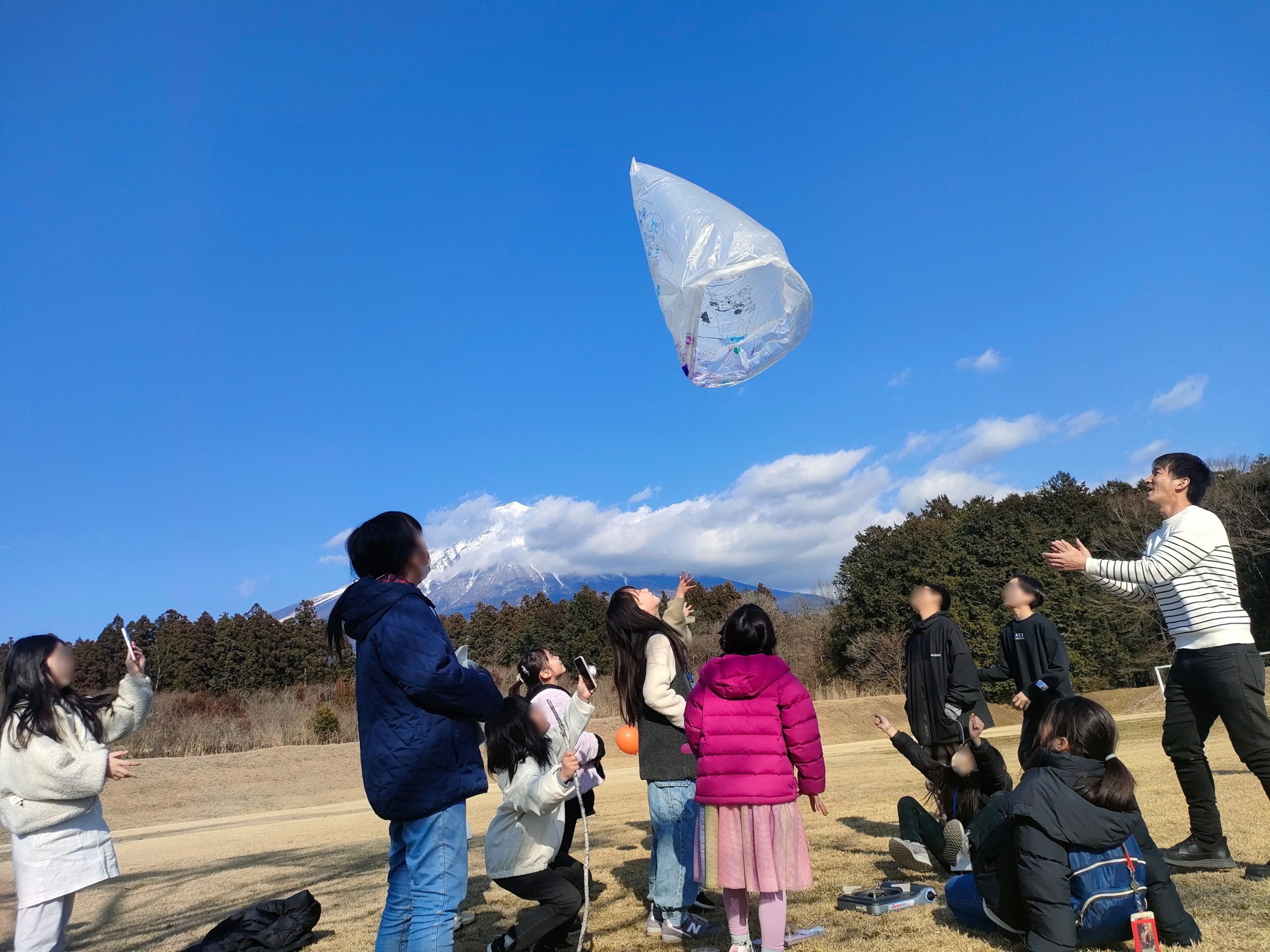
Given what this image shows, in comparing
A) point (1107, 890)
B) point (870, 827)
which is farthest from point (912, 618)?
point (1107, 890)

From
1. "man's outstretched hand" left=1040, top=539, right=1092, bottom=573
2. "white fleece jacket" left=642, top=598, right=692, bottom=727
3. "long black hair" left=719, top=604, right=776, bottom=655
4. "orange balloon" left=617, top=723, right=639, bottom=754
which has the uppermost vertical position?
"man's outstretched hand" left=1040, top=539, right=1092, bottom=573

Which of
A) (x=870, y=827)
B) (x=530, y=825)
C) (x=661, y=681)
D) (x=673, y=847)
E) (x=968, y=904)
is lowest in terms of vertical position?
(x=870, y=827)

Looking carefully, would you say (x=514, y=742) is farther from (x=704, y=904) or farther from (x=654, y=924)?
(x=704, y=904)

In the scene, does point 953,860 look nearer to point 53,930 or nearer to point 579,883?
point 579,883

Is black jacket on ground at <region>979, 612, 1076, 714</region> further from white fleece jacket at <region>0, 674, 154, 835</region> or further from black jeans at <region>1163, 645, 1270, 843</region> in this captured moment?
white fleece jacket at <region>0, 674, 154, 835</region>

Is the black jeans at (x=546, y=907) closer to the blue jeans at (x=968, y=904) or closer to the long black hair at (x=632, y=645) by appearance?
the long black hair at (x=632, y=645)

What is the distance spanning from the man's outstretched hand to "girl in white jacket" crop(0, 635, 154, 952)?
15.0ft

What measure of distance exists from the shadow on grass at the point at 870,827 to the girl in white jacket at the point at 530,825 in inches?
129

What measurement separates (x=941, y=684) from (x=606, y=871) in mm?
2705

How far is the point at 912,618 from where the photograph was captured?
3036cm

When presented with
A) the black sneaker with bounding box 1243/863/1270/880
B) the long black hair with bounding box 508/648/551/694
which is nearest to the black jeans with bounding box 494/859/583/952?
the long black hair with bounding box 508/648/551/694

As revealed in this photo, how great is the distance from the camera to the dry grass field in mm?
4004

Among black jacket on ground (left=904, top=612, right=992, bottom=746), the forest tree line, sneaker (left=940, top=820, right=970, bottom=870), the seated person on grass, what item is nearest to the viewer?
sneaker (left=940, top=820, right=970, bottom=870)

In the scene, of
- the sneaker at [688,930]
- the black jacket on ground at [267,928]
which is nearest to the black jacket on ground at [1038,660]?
the sneaker at [688,930]
